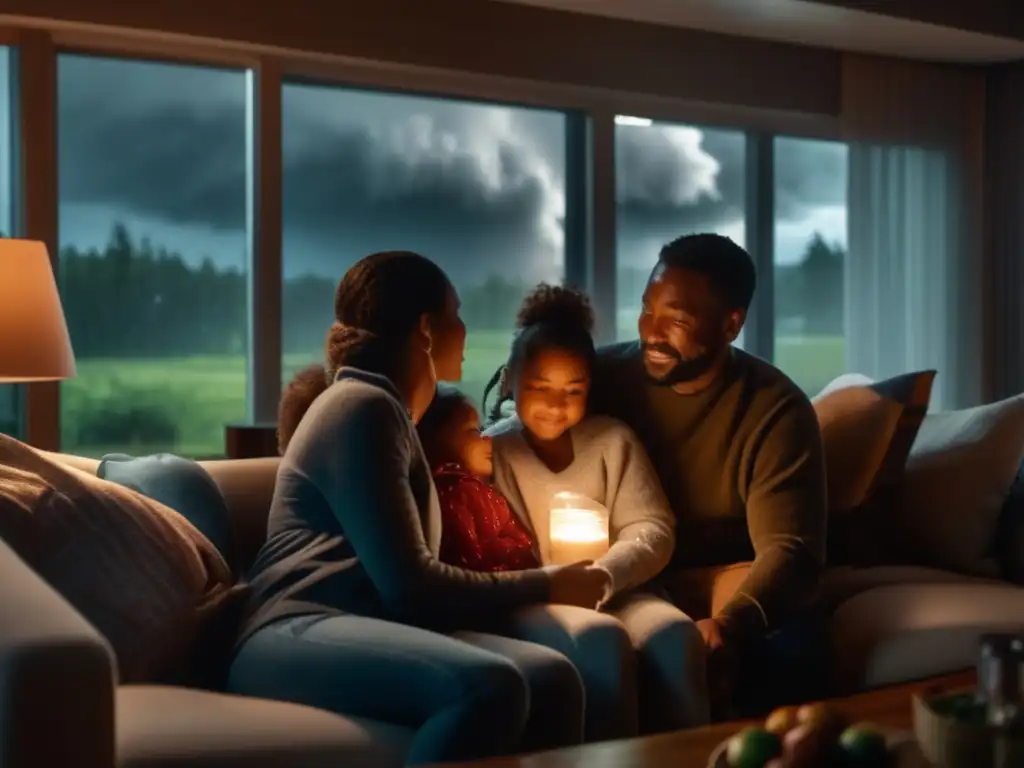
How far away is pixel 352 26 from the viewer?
12.9 feet

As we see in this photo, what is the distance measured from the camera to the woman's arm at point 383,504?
6.55ft

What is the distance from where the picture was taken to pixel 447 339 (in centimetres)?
225

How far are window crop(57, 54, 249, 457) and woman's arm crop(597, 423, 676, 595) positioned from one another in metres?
1.84

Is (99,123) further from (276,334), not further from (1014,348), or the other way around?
(1014,348)

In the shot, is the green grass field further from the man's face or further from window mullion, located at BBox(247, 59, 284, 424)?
the man's face

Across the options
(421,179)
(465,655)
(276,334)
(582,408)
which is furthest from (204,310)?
(465,655)

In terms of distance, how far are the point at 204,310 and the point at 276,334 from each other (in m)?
0.22

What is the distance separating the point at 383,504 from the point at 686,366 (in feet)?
2.43

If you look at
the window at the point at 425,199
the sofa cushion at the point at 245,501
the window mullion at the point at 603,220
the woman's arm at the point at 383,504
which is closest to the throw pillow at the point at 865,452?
the woman's arm at the point at 383,504

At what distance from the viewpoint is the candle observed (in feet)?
7.68

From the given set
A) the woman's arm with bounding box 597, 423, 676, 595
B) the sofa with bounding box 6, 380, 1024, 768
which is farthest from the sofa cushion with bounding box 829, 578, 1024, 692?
the woman's arm with bounding box 597, 423, 676, 595

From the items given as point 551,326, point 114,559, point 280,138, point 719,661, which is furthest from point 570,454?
point 280,138

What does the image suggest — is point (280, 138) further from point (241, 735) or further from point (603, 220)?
point (241, 735)

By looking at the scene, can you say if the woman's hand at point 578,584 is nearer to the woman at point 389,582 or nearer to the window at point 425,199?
the woman at point 389,582
